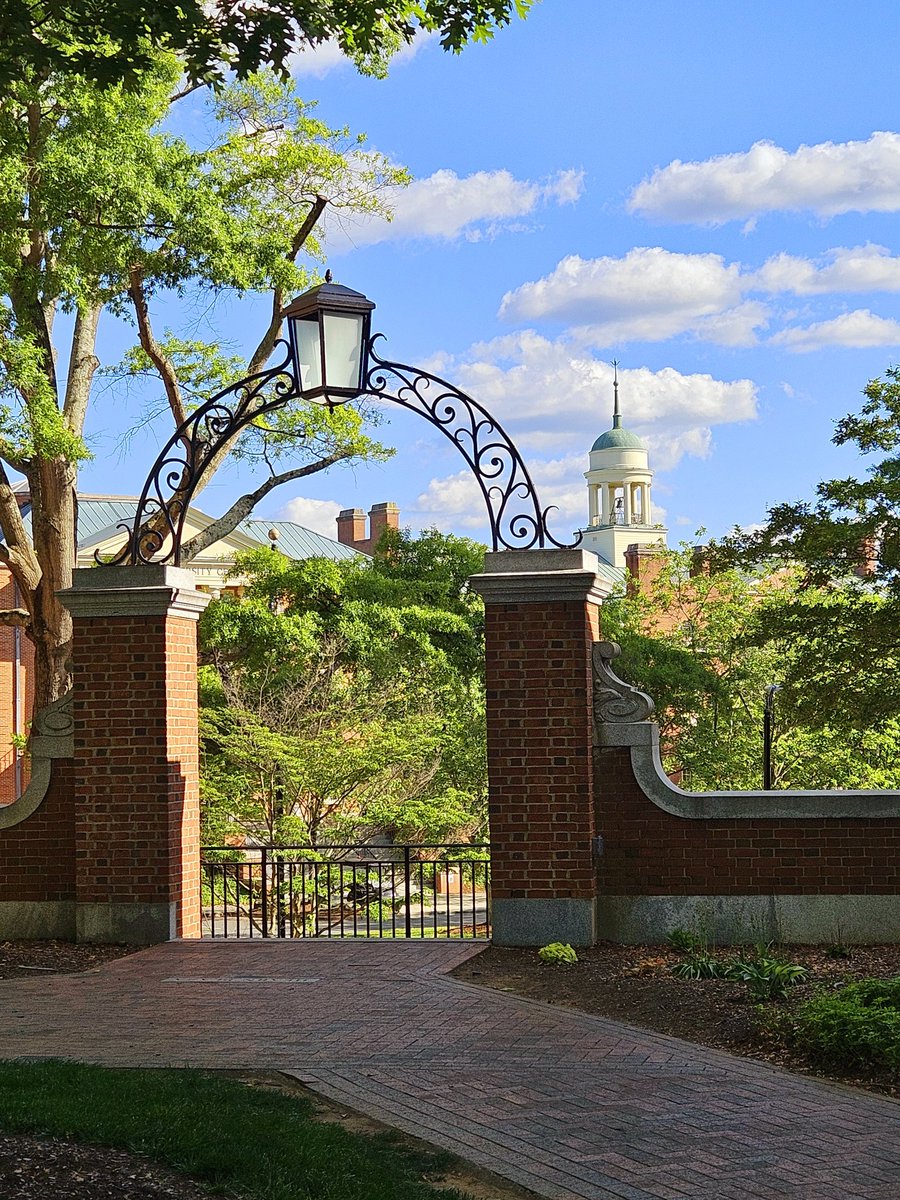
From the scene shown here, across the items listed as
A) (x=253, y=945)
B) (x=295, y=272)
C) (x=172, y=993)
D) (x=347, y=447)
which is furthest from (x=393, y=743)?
(x=172, y=993)

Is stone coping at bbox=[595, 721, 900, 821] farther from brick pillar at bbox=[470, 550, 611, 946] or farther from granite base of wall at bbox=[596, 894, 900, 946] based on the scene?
granite base of wall at bbox=[596, 894, 900, 946]

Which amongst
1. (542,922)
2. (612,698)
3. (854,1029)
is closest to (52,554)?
(612,698)

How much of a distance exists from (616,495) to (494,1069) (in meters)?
74.7

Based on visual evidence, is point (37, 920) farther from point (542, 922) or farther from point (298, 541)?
point (298, 541)

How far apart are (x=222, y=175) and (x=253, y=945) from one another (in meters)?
13.8

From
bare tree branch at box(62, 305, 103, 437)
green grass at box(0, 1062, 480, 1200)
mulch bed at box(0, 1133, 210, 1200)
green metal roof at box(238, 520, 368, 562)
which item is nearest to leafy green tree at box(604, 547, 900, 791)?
bare tree branch at box(62, 305, 103, 437)

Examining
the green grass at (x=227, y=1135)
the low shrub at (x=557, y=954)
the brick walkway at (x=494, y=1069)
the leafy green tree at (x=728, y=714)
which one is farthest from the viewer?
the leafy green tree at (x=728, y=714)

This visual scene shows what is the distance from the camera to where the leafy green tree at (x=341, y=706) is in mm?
21875

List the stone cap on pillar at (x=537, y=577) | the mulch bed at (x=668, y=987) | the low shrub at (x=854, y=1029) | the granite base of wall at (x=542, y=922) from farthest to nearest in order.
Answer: the stone cap on pillar at (x=537, y=577), the granite base of wall at (x=542, y=922), the mulch bed at (x=668, y=987), the low shrub at (x=854, y=1029)

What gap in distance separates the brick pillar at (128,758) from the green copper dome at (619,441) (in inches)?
2716

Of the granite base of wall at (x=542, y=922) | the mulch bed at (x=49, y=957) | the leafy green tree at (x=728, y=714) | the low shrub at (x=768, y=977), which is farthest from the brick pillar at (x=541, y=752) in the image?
the leafy green tree at (x=728, y=714)

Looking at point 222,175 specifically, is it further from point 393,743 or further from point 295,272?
point 393,743

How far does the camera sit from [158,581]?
11242mm

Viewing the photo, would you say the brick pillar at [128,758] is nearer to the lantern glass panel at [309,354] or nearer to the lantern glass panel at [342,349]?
the lantern glass panel at [309,354]
